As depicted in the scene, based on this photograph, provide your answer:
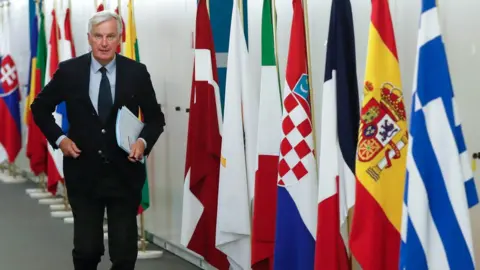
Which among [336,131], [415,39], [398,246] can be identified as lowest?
[398,246]

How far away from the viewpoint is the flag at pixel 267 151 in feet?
13.1

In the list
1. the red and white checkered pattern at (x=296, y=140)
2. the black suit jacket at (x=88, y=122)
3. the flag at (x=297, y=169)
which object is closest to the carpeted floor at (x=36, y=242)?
the black suit jacket at (x=88, y=122)

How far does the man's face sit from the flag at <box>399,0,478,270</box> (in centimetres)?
159

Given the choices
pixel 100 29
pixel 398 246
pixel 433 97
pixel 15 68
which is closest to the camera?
pixel 433 97

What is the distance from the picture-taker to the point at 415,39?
11.5 ft

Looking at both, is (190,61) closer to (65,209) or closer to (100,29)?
(100,29)

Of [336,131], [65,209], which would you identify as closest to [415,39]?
[336,131]

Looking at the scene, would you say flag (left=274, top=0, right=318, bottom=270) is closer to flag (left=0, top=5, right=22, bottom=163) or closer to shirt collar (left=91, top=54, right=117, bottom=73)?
shirt collar (left=91, top=54, right=117, bottom=73)

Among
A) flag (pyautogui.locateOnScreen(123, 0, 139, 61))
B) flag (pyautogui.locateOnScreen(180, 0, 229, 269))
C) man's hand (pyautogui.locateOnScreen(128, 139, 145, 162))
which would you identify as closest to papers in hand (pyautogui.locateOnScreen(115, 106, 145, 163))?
man's hand (pyautogui.locateOnScreen(128, 139, 145, 162))

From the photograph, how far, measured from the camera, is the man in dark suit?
4.00 m

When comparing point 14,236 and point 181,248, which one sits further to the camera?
point 14,236

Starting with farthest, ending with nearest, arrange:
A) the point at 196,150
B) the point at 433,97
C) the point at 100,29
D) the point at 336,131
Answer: the point at 196,150 → the point at 100,29 → the point at 336,131 → the point at 433,97

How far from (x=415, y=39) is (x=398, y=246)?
2.74 ft

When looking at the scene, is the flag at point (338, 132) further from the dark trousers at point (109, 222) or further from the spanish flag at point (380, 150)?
the dark trousers at point (109, 222)
